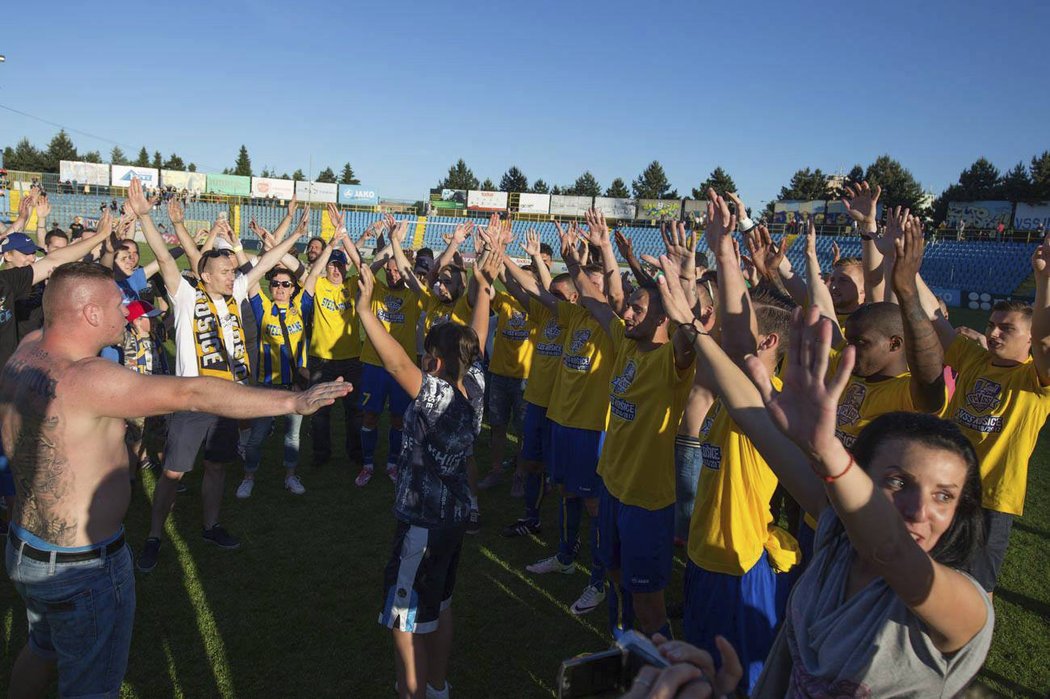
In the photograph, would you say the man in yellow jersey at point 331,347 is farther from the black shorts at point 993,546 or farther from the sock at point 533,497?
the black shorts at point 993,546

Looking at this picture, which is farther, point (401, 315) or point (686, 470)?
point (401, 315)

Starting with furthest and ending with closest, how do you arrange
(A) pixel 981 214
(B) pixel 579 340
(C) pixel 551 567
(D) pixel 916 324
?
(A) pixel 981 214 → (B) pixel 579 340 → (C) pixel 551 567 → (D) pixel 916 324

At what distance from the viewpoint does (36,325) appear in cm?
629

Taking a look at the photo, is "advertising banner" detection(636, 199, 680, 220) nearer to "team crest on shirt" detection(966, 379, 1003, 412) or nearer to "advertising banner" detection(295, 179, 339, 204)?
"advertising banner" detection(295, 179, 339, 204)

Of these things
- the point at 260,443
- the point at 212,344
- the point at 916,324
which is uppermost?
the point at 916,324

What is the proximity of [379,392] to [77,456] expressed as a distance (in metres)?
4.73

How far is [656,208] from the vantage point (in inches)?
2355

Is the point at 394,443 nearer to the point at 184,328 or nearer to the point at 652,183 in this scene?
the point at 184,328

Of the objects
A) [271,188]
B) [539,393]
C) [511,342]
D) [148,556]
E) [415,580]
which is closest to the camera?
[415,580]

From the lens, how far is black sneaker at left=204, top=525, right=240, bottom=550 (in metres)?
5.61

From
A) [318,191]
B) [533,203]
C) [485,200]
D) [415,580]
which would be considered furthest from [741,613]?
[318,191]

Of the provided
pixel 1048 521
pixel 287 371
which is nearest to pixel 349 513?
pixel 287 371

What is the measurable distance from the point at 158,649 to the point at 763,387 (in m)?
4.41

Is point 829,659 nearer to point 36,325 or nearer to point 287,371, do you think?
point 287,371
